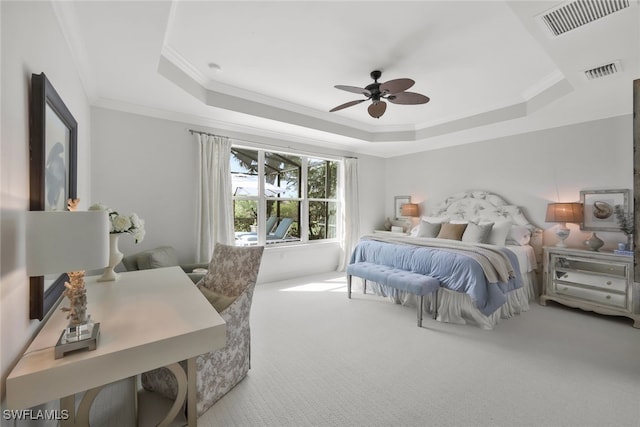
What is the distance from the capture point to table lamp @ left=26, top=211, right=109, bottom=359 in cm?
98

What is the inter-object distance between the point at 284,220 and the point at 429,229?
2519 mm

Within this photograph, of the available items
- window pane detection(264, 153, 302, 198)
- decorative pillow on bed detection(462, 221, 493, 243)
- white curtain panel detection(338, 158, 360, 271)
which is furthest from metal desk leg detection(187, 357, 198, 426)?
white curtain panel detection(338, 158, 360, 271)

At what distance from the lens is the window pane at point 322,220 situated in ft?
18.0

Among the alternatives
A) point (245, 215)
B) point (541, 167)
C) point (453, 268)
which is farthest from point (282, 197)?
point (541, 167)

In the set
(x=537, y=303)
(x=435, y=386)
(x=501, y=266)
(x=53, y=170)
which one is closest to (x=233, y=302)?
(x=53, y=170)

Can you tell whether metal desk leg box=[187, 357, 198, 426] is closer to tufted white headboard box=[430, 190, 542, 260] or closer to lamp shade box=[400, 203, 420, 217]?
tufted white headboard box=[430, 190, 542, 260]

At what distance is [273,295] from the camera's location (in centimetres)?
400

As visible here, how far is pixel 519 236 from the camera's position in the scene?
3957mm

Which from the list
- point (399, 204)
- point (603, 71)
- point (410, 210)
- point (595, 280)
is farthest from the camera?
point (399, 204)

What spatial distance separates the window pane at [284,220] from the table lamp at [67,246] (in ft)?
12.1

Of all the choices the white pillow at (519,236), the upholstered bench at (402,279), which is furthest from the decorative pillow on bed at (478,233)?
the upholstered bench at (402,279)

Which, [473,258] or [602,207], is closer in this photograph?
[473,258]

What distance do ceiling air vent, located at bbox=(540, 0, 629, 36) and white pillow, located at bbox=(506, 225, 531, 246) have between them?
9.05ft

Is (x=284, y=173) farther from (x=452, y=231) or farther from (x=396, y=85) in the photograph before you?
(x=452, y=231)
